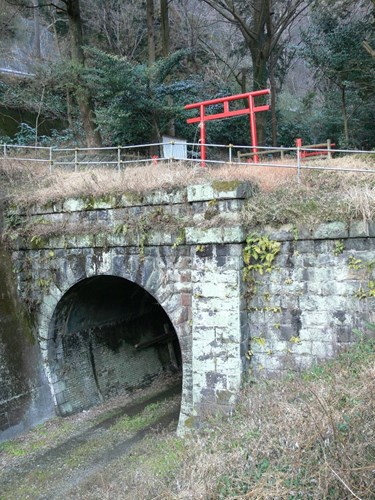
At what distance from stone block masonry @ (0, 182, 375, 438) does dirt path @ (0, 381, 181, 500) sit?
70 cm

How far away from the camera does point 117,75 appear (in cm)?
1377

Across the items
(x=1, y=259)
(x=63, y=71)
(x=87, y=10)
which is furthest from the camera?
(x=87, y=10)

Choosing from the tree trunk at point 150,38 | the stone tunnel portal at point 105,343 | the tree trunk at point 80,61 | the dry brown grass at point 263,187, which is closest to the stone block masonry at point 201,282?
the stone tunnel portal at point 105,343

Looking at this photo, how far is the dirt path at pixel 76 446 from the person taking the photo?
25.0 feet

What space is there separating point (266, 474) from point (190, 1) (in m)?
25.6

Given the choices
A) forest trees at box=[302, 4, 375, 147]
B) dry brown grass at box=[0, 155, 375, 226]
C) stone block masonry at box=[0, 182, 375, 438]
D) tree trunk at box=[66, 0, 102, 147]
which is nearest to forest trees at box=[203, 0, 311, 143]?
forest trees at box=[302, 4, 375, 147]

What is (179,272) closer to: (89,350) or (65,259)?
(65,259)

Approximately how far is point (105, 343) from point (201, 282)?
4.80m

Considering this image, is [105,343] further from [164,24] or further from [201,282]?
[164,24]

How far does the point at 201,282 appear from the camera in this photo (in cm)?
776

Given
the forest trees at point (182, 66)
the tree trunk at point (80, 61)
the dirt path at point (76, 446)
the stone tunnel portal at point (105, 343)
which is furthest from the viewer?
the tree trunk at point (80, 61)

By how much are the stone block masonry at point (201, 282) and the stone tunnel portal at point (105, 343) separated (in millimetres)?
46

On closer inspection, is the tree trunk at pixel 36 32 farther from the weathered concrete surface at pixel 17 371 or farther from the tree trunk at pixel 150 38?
the weathered concrete surface at pixel 17 371

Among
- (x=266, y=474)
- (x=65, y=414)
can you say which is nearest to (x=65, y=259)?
(x=65, y=414)
